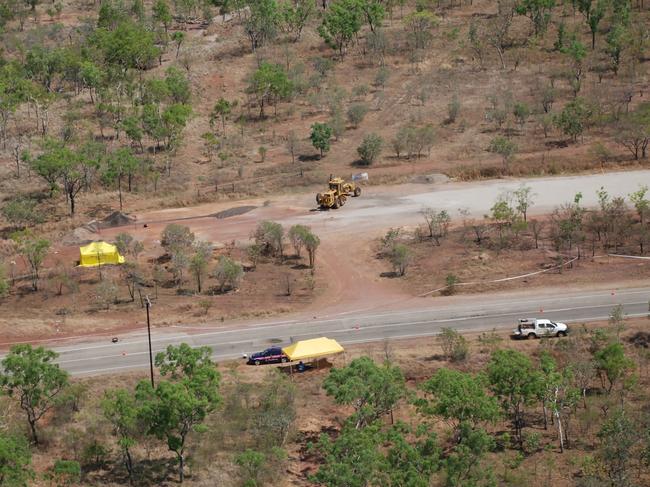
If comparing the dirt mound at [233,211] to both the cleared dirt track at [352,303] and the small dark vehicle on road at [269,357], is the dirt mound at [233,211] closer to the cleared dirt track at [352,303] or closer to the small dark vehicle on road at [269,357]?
the cleared dirt track at [352,303]

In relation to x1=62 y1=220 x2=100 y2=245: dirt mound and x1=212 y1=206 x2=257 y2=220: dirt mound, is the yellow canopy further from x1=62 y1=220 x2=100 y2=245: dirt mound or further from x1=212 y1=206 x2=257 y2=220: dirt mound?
x1=212 y1=206 x2=257 y2=220: dirt mound

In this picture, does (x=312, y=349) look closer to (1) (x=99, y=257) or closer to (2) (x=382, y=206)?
(1) (x=99, y=257)

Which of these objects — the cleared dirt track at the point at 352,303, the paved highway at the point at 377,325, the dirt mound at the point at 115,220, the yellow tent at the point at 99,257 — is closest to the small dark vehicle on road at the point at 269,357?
the paved highway at the point at 377,325

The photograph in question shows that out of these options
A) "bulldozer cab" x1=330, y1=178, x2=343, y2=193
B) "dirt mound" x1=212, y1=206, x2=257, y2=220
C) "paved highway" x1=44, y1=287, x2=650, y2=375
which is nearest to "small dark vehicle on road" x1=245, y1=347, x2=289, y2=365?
"paved highway" x1=44, y1=287, x2=650, y2=375

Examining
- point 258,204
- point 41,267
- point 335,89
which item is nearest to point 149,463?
point 41,267

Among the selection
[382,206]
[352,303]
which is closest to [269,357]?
[352,303]

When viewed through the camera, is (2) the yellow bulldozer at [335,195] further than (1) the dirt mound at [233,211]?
Yes
